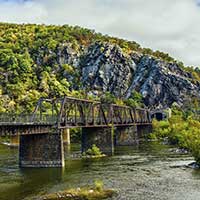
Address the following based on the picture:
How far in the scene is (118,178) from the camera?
6281 cm

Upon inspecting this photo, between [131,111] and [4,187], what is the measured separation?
10580cm

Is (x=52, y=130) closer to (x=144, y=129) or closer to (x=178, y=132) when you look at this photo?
(x=178, y=132)

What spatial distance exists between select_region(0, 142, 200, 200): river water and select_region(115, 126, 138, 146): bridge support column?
4826 centimetres

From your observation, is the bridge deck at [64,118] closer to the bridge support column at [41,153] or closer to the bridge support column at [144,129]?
the bridge support column at [41,153]

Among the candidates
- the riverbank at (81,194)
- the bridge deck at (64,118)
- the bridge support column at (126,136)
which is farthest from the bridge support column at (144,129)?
the riverbank at (81,194)

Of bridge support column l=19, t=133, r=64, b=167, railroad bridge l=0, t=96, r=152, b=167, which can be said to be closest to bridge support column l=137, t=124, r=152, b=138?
railroad bridge l=0, t=96, r=152, b=167

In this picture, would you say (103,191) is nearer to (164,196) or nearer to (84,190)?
(84,190)

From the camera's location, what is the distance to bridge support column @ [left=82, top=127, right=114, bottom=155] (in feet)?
345

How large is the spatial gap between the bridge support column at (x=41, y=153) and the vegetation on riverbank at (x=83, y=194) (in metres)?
25.2

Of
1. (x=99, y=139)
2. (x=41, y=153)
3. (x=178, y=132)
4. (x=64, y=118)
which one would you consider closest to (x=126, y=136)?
(x=178, y=132)

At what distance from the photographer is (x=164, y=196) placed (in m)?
49.2

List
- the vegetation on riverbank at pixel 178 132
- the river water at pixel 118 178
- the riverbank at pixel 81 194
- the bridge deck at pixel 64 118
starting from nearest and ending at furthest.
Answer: the riverbank at pixel 81 194, the river water at pixel 118 178, the bridge deck at pixel 64 118, the vegetation on riverbank at pixel 178 132

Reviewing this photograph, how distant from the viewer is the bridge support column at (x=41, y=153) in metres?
76.5

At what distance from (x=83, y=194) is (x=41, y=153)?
1134 inches
